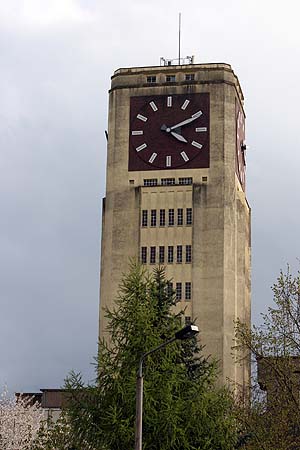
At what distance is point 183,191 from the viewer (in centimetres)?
8938

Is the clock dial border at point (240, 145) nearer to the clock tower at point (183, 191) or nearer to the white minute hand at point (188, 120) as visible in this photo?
the clock tower at point (183, 191)

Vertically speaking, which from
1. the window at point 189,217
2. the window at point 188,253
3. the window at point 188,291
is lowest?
the window at point 188,291

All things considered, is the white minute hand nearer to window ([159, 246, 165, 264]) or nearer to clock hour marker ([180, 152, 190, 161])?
clock hour marker ([180, 152, 190, 161])

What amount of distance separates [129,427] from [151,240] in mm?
55194

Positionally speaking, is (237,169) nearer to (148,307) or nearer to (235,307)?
(235,307)

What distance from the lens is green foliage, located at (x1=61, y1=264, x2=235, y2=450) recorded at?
34.6 m

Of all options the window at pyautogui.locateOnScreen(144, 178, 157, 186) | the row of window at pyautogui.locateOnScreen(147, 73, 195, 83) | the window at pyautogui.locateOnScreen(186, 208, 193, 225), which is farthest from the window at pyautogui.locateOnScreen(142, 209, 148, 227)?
the row of window at pyautogui.locateOnScreen(147, 73, 195, 83)

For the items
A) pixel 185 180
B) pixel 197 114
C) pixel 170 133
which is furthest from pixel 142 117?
pixel 185 180

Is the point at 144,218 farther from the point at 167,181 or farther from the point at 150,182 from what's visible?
the point at 167,181

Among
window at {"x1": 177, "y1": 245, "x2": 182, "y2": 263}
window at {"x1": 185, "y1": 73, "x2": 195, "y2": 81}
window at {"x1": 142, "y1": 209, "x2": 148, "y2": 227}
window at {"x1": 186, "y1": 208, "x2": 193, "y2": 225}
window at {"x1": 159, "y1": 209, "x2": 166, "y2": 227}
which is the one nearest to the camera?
window at {"x1": 177, "y1": 245, "x2": 182, "y2": 263}

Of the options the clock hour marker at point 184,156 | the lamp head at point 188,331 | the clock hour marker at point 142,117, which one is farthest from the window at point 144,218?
the lamp head at point 188,331

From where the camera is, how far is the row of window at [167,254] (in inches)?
3468

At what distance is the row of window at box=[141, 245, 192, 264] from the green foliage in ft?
165

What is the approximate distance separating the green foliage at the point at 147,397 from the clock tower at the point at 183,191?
48037 millimetres
